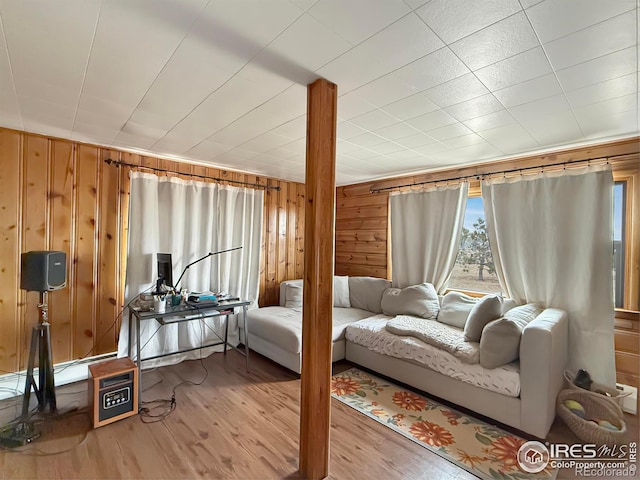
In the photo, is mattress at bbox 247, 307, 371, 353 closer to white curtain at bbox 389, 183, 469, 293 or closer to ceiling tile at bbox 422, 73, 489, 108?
white curtain at bbox 389, 183, 469, 293

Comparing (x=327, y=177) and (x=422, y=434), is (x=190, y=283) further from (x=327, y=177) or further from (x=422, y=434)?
(x=422, y=434)

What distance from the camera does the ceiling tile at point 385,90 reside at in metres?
1.72

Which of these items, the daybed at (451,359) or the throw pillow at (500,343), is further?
the throw pillow at (500,343)

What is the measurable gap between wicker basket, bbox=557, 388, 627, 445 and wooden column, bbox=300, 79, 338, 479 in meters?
1.84

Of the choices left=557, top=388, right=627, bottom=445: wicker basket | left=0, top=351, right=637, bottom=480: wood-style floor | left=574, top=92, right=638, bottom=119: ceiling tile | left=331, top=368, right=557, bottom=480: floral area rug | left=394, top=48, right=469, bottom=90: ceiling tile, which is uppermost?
left=394, top=48, right=469, bottom=90: ceiling tile

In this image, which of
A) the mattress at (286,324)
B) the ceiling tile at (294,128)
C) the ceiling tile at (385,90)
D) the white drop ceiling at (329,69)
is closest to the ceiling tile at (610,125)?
the white drop ceiling at (329,69)

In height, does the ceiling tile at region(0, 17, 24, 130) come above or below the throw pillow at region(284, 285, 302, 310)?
above

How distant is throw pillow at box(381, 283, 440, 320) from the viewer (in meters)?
3.40

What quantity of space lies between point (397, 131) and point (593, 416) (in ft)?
8.70

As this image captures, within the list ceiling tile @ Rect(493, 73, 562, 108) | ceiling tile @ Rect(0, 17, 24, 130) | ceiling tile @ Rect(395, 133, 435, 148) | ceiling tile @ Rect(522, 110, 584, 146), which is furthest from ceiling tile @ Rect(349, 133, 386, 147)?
ceiling tile @ Rect(0, 17, 24, 130)

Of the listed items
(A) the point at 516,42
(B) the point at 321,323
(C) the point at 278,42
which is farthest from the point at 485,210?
(C) the point at 278,42

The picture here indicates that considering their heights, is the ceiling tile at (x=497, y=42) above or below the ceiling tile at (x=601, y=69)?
above

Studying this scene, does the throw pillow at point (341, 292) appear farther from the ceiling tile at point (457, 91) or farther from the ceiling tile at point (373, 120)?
the ceiling tile at point (457, 91)

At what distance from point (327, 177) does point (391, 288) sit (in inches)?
100
